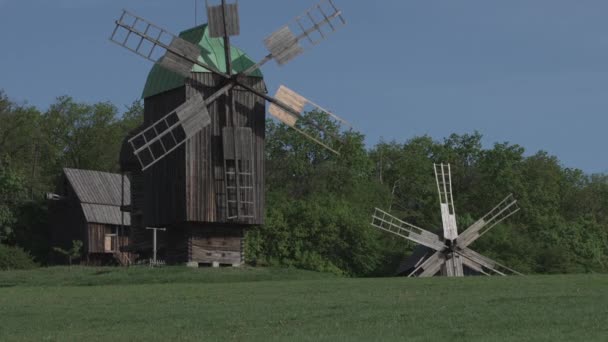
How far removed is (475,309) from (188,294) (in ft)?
29.2

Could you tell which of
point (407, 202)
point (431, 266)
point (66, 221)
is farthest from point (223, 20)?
point (407, 202)

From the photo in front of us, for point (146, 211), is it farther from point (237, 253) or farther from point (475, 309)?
point (475, 309)

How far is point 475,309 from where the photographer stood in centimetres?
2323

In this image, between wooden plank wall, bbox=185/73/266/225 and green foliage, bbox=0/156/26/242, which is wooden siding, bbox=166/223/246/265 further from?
green foliage, bbox=0/156/26/242

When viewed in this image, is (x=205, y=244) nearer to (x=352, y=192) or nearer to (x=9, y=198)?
(x=9, y=198)

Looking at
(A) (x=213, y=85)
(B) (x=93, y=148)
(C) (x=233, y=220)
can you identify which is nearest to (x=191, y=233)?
(C) (x=233, y=220)

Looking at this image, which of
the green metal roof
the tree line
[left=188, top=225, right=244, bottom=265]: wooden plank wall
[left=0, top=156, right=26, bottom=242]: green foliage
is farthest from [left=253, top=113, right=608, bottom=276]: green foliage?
[left=0, top=156, right=26, bottom=242]: green foliage

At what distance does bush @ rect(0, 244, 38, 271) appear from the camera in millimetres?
50250

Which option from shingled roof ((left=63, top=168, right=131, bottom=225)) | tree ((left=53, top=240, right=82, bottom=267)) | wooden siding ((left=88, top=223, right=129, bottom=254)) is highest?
shingled roof ((left=63, top=168, right=131, bottom=225))

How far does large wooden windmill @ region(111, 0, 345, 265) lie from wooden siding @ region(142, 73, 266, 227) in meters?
0.03

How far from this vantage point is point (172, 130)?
41.3 metres

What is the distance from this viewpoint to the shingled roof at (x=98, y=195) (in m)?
58.6

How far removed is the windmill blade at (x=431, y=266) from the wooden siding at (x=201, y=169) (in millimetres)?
7290

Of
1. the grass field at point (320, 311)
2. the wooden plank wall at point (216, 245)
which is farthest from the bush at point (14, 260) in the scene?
the grass field at point (320, 311)
